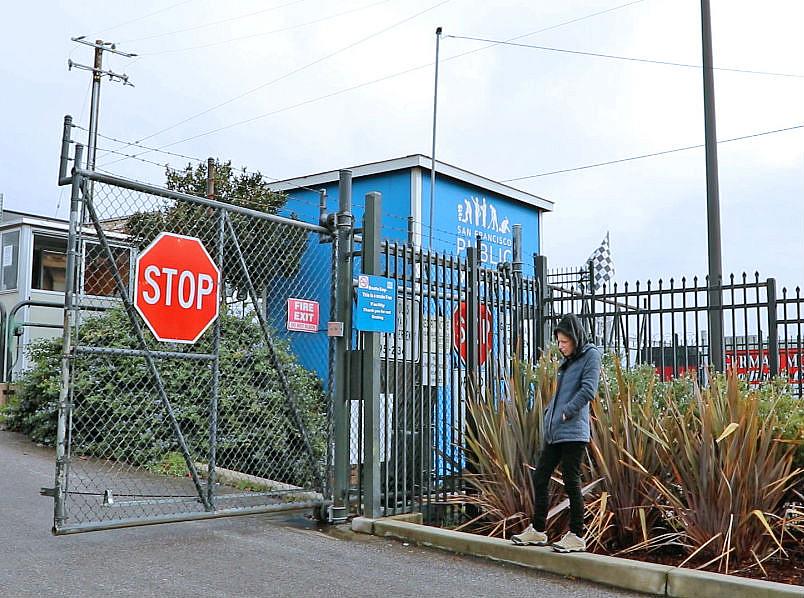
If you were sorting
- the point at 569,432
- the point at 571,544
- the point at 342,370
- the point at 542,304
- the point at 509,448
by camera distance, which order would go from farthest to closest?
the point at 542,304 → the point at 342,370 → the point at 509,448 → the point at 569,432 → the point at 571,544

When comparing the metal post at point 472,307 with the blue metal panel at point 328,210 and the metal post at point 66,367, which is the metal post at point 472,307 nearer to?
the metal post at point 66,367

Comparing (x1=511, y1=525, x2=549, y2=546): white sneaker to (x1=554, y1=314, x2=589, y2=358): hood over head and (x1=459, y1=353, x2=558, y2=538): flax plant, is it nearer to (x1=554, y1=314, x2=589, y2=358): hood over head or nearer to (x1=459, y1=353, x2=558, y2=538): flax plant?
(x1=459, y1=353, x2=558, y2=538): flax plant

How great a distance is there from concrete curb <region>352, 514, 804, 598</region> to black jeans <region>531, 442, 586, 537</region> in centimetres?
25

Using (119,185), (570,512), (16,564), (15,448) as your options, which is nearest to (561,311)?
(570,512)

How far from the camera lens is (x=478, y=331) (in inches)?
331

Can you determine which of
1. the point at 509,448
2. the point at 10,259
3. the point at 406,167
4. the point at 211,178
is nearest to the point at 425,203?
the point at 406,167

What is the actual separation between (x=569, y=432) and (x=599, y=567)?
974 mm

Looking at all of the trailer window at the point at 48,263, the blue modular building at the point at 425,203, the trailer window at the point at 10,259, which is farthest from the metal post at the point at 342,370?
the trailer window at the point at 10,259

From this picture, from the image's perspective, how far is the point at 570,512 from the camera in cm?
634

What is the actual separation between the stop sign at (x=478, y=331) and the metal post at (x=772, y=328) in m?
2.75

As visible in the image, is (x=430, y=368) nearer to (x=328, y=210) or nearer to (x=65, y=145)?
(x=65, y=145)

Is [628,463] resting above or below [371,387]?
below

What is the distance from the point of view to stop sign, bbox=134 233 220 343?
20.6 ft

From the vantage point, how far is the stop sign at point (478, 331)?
8.23m
